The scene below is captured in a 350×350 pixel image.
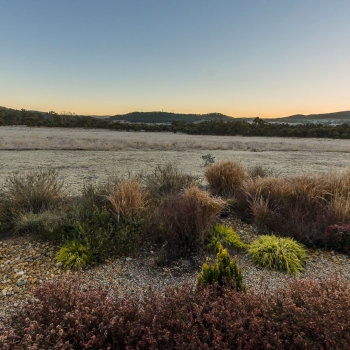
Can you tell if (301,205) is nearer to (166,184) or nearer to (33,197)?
(166,184)

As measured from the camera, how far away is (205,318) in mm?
2047

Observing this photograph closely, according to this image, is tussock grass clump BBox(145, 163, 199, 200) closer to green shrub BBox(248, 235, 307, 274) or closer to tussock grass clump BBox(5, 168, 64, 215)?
tussock grass clump BBox(5, 168, 64, 215)

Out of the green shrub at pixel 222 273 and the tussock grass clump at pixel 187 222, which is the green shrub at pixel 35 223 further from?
the green shrub at pixel 222 273

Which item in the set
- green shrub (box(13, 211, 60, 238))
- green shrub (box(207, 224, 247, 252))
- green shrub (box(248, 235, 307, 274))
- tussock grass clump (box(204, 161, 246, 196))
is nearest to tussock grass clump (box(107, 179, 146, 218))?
green shrub (box(13, 211, 60, 238))

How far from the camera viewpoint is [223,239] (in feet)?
14.3

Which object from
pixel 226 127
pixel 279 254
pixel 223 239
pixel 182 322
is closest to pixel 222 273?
pixel 182 322

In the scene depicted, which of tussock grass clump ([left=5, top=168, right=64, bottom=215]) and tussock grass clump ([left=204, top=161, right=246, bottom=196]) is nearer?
tussock grass clump ([left=5, top=168, right=64, bottom=215])

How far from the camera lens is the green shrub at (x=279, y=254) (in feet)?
12.3

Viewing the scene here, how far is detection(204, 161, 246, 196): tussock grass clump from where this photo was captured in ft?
22.5

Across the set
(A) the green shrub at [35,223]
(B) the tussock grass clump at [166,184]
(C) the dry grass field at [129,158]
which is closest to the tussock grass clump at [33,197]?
(A) the green shrub at [35,223]

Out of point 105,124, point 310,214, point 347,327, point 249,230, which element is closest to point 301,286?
point 347,327

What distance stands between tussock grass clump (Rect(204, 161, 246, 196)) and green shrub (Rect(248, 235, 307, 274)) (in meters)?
2.65

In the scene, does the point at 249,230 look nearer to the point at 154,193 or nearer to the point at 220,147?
the point at 154,193

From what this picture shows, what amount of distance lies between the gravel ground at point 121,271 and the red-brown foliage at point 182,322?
2.82ft
